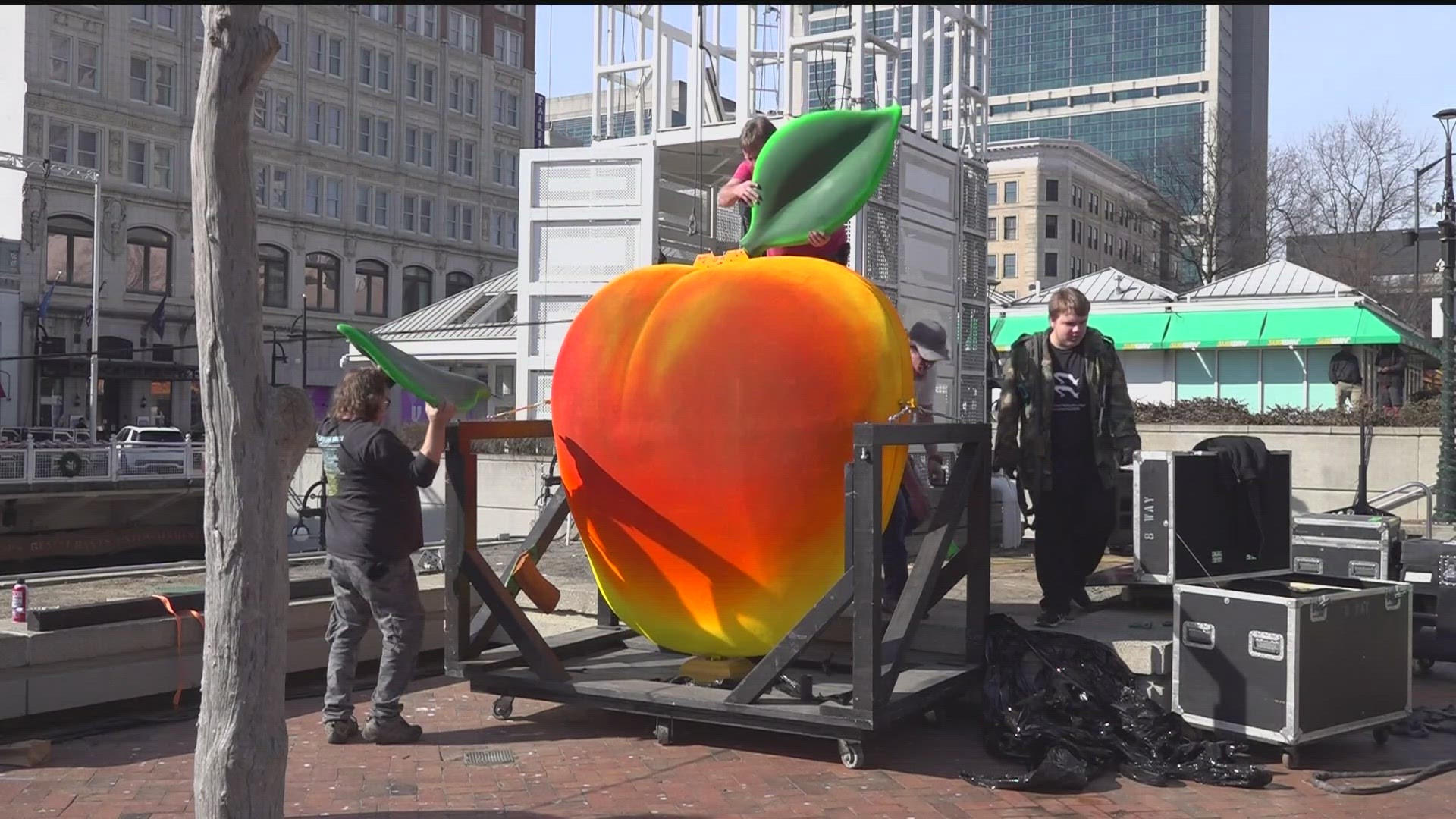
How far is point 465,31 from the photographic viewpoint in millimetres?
58812

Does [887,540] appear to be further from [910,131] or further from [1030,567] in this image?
[910,131]

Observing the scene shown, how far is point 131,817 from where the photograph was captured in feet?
16.2

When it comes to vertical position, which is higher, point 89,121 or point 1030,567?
point 89,121

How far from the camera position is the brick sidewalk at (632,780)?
201 inches

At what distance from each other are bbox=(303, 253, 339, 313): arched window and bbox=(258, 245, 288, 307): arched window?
2.57 ft

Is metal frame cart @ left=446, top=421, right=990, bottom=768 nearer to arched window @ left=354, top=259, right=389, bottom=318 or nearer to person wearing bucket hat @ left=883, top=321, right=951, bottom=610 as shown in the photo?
person wearing bucket hat @ left=883, top=321, right=951, bottom=610

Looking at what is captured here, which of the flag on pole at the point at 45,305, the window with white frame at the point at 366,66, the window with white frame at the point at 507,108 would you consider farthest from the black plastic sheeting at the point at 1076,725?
the window with white frame at the point at 507,108

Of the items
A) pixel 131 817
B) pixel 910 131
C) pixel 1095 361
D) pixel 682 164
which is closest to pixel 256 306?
pixel 131 817

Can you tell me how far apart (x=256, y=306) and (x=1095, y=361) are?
443cm

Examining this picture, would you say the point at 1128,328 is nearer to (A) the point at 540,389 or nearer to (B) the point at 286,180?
(A) the point at 540,389

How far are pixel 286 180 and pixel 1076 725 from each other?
4939 centimetres

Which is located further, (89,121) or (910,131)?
(89,121)

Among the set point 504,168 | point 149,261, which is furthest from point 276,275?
point 504,168

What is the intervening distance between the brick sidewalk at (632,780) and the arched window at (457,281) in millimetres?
52960
